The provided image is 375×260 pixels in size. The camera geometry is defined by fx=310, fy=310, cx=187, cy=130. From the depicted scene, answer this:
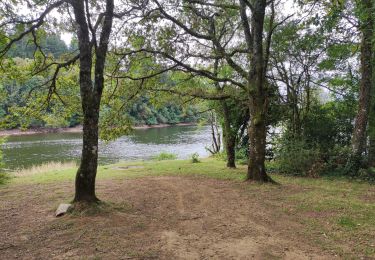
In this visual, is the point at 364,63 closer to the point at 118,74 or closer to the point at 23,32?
the point at 118,74

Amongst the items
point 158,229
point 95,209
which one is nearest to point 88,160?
point 95,209

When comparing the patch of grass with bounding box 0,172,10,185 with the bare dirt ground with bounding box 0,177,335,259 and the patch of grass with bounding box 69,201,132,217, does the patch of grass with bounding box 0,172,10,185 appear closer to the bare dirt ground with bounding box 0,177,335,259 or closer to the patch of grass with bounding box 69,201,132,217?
the bare dirt ground with bounding box 0,177,335,259

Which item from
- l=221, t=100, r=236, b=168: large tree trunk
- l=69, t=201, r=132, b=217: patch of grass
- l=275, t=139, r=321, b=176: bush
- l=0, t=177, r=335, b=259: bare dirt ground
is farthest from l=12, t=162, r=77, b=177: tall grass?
l=275, t=139, r=321, b=176: bush

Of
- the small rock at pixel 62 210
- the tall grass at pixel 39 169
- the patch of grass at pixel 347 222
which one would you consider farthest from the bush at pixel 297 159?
the tall grass at pixel 39 169

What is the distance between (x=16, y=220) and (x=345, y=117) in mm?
14505

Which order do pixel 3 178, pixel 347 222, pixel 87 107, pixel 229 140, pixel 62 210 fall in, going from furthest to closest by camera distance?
pixel 229 140 < pixel 3 178 < pixel 87 107 < pixel 62 210 < pixel 347 222

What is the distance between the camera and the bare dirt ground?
16.5 feet

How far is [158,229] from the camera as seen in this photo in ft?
20.0

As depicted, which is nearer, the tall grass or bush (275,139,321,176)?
bush (275,139,321,176)

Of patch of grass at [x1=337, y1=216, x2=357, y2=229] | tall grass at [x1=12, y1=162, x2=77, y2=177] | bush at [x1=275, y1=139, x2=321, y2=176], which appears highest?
bush at [x1=275, y1=139, x2=321, y2=176]

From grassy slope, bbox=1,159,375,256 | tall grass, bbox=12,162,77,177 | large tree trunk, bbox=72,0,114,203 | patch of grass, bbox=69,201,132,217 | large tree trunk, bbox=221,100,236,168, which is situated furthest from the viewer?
tall grass, bbox=12,162,77,177

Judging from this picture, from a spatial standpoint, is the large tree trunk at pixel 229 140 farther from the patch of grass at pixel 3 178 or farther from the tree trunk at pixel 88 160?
the patch of grass at pixel 3 178

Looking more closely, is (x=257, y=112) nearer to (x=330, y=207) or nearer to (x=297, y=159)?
(x=297, y=159)

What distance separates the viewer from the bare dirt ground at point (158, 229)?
502 cm
